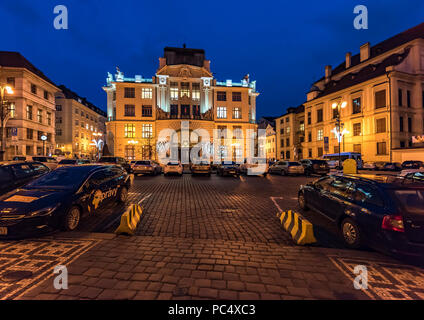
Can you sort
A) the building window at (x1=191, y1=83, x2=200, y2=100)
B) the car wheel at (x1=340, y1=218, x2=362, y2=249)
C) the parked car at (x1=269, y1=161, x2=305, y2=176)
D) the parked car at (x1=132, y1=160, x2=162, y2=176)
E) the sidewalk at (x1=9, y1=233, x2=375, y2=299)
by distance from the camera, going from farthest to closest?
the building window at (x1=191, y1=83, x2=200, y2=100) → the parked car at (x1=269, y1=161, x2=305, y2=176) → the parked car at (x1=132, y1=160, x2=162, y2=176) → the car wheel at (x1=340, y1=218, x2=362, y2=249) → the sidewalk at (x1=9, y1=233, x2=375, y2=299)

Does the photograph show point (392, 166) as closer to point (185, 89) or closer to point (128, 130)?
point (185, 89)

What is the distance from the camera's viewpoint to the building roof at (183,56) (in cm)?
4188

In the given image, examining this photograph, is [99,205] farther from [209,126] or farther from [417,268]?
[209,126]

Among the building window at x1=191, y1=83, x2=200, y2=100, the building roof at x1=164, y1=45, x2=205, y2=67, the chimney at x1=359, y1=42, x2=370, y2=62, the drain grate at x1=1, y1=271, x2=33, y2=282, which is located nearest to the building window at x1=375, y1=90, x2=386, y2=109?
the chimney at x1=359, y1=42, x2=370, y2=62

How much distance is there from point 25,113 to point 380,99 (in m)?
57.6

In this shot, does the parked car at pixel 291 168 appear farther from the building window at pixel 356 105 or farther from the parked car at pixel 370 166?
the building window at pixel 356 105

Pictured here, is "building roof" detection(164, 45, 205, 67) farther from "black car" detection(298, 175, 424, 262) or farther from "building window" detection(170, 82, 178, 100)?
"black car" detection(298, 175, 424, 262)

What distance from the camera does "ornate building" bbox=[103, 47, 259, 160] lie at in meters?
39.4

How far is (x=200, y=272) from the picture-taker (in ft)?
10.6

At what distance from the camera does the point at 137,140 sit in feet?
132

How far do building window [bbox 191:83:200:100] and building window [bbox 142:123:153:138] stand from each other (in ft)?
35.8

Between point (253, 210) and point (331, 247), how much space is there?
121 inches
